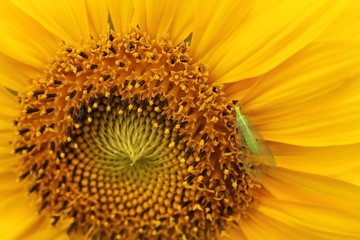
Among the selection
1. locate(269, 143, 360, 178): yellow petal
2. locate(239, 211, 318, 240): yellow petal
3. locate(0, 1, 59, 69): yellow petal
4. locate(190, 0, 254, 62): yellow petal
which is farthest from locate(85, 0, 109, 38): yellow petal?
locate(239, 211, 318, 240): yellow petal

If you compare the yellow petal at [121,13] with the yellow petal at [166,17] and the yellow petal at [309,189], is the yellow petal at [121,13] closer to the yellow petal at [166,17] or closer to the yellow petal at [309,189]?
the yellow petal at [166,17]

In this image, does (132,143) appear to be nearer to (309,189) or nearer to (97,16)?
(97,16)

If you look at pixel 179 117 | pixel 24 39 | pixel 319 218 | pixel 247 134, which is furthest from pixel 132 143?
pixel 319 218

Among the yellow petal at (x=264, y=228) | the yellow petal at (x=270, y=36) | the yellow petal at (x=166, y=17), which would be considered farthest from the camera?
the yellow petal at (x=264, y=228)

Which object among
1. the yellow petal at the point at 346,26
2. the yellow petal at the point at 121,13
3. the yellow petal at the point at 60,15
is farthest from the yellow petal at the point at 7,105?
the yellow petal at the point at 346,26

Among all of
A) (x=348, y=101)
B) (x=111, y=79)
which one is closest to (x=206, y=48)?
(x=111, y=79)

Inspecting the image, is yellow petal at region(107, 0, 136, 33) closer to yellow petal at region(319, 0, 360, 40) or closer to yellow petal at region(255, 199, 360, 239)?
yellow petal at region(319, 0, 360, 40)
